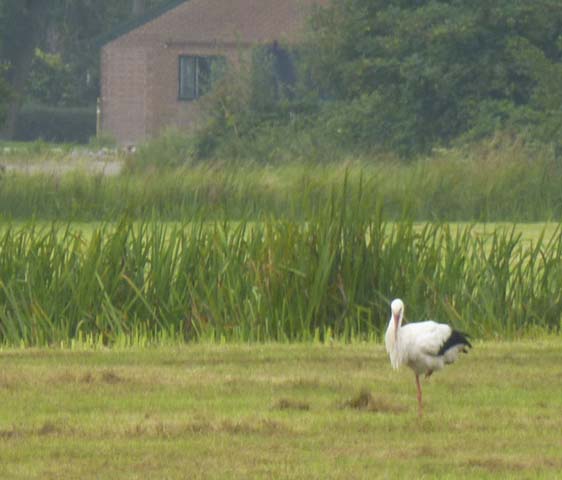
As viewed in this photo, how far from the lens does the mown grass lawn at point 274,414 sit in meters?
7.68

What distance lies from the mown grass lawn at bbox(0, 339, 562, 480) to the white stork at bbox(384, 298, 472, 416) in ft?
0.84

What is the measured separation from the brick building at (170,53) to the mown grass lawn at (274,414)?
4728 centimetres

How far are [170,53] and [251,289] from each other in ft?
158

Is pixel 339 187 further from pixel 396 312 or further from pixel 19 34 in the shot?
pixel 19 34

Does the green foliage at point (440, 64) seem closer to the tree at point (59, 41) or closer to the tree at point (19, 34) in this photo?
the tree at point (59, 41)

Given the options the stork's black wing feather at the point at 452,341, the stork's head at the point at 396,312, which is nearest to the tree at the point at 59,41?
the stork's black wing feather at the point at 452,341

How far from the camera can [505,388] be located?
9906 millimetres

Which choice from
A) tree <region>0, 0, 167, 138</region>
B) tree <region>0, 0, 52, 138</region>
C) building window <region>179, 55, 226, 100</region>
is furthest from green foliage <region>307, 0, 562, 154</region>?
tree <region>0, 0, 52, 138</region>

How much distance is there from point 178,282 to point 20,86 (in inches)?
2247

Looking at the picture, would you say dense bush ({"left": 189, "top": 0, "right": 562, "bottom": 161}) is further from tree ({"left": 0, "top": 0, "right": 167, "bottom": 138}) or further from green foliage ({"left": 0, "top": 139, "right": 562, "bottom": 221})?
tree ({"left": 0, "top": 0, "right": 167, "bottom": 138})

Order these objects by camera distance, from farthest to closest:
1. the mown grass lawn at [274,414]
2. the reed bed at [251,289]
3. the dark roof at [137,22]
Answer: the dark roof at [137,22], the reed bed at [251,289], the mown grass lawn at [274,414]

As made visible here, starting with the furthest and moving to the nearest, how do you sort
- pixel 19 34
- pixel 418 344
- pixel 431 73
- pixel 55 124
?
1. pixel 55 124
2. pixel 19 34
3. pixel 431 73
4. pixel 418 344

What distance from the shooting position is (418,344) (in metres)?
9.09

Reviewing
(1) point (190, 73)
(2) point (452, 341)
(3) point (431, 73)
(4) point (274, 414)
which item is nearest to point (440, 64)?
(3) point (431, 73)
